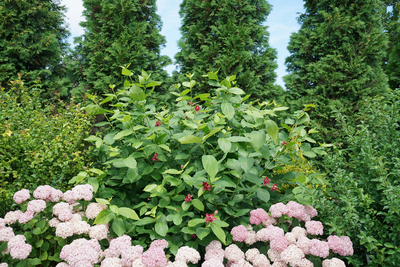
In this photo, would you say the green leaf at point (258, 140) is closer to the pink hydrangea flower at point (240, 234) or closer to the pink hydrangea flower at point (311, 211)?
the pink hydrangea flower at point (240, 234)

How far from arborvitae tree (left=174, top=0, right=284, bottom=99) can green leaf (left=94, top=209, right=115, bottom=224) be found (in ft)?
13.6

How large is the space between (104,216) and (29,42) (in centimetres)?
835

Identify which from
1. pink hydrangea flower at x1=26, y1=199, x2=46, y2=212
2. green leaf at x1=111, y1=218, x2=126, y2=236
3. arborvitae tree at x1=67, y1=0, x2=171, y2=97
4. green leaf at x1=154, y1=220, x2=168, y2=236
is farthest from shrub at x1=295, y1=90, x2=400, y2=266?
arborvitae tree at x1=67, y1=0, x2=171, y2=97

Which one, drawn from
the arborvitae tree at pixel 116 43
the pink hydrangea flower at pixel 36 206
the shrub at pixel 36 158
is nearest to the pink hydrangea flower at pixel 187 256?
the pink hydrangea flower at pixel 36 206

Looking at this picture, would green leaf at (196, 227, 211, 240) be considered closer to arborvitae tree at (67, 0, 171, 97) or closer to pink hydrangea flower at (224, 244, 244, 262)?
pink hydrangea flower at (224, 244, 244, 262)

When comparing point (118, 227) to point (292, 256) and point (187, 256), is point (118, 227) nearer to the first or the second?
point (187, 256)

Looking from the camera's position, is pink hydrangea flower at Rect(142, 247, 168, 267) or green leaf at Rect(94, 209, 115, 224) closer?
pink hydrangea flower at Rect(142, 247, 168, 267)

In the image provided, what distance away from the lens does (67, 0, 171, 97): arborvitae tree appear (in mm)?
6082

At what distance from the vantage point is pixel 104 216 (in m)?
1.96

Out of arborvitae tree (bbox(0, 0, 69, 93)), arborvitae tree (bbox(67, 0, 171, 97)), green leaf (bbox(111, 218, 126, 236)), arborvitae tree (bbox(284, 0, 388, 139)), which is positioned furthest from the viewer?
arborvitae tree (bbox(0, 0, 69, 93))

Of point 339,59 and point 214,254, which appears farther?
point 339,59

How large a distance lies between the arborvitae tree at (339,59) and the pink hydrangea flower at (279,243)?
420 centimetres

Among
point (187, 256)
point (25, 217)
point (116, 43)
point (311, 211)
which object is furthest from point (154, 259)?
point (116, 43)

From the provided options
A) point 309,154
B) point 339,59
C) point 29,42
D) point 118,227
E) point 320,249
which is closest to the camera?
point 320,249
